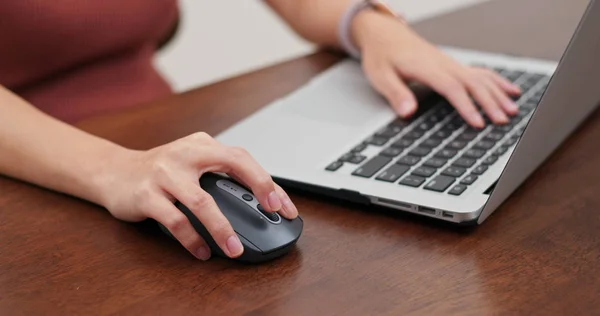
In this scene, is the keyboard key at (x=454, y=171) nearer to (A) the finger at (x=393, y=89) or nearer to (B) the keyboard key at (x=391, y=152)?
(B) the keyboard key at (x=391, y=152)

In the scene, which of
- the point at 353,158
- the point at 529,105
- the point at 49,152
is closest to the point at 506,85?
the point at 529,105

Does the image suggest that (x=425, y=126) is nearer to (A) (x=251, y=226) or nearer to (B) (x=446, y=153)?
(B) (x=446, y=153)

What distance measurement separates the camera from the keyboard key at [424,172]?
713 millimetres

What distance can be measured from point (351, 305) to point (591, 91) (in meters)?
0.36

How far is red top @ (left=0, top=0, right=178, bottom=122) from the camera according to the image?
1.03 metres

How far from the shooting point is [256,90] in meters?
1.00

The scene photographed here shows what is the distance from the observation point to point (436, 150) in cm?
77

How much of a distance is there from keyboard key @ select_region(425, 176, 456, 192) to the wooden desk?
31 mm

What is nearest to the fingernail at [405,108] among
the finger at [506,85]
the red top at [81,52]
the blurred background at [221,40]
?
the finger at [506,85]

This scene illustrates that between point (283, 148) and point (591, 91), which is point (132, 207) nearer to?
point (283, 148)

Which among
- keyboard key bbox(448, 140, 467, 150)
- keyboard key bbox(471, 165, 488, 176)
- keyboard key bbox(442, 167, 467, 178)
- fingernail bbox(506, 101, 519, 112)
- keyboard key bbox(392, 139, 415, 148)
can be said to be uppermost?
keyboard key bbox(471, 165, 488, 176)

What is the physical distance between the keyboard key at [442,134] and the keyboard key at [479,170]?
9 centimetres

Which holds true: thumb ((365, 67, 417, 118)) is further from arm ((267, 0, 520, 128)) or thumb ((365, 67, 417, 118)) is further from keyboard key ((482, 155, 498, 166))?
keyboard key ((482, 155, 498, 166))

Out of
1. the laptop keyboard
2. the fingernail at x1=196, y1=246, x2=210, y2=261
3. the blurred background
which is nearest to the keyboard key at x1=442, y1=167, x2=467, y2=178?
the laptop keyboard
